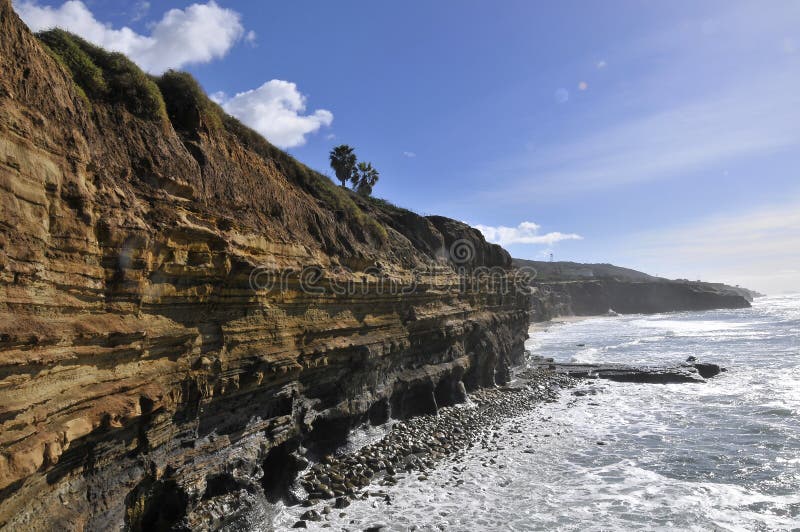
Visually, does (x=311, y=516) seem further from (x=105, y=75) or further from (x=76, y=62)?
(x=76, y=62)

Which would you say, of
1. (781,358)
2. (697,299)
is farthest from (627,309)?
(781,358)

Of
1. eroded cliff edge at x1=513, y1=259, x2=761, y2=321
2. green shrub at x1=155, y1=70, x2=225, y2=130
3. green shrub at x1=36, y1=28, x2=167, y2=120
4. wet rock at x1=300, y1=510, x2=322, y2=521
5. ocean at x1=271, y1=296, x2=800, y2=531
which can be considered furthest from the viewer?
eroded cliff edge at x1=513, y1=259, x2=761, y2=321

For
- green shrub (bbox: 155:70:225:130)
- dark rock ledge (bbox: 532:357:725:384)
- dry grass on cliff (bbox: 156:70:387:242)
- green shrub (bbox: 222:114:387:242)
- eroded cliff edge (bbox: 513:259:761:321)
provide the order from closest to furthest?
green shrub (bbox: 155:70:225:130) → dry grass on cliff (bbox: 156:70:387:242) → green shrub (bbox: 222:114:387:242) → dark rock ledge (bbox: 532:357:725:384) → eroded cliff edge (bbox: 513:259:761:321)

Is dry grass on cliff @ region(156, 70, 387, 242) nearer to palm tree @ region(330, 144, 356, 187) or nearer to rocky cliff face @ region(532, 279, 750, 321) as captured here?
palm tree @ region(330, 144, 356, 187)

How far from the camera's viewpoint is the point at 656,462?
17359 millimetres

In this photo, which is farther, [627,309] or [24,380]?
[627,309]

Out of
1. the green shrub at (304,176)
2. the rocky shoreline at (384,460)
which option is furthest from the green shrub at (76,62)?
the rocky shoreline at (384,460)

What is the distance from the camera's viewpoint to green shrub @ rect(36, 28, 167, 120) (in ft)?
35.7

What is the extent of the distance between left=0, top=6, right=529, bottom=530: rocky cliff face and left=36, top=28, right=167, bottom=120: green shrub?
12.8 inches

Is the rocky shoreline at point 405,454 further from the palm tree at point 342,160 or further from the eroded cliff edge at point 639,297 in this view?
the eroded cliff edge at point 639,297

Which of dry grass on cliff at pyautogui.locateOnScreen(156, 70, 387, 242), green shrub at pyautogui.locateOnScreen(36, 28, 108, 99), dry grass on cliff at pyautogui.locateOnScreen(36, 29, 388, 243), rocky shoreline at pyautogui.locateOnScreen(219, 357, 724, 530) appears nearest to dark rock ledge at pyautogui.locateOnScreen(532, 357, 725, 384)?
rocky shoreline at pyautogui.locateOnScreen(219, 357, 724, 530)

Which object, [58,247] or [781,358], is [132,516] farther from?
[781,358]

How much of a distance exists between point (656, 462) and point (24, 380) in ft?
64.5

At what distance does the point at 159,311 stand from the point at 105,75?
6.39m
